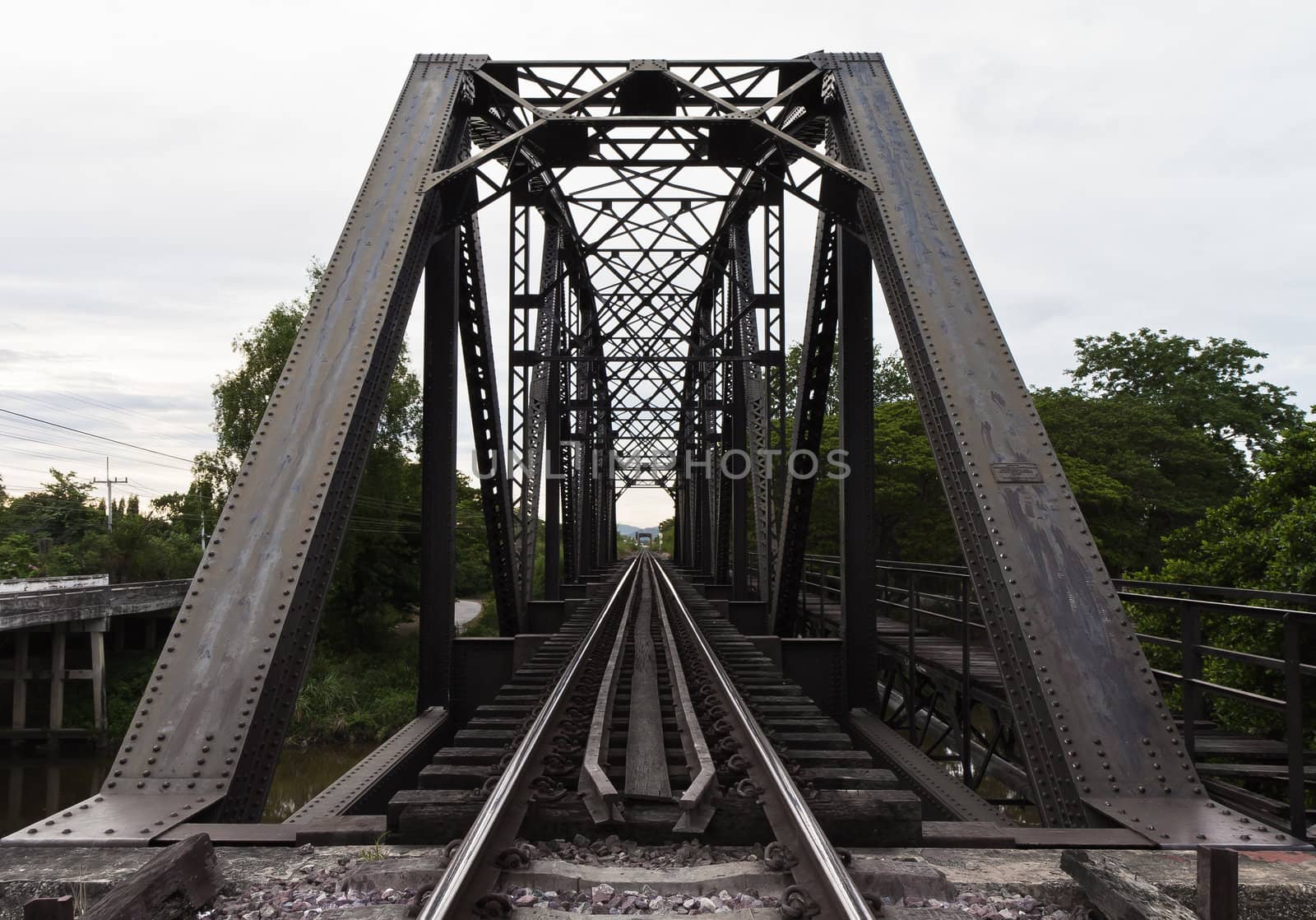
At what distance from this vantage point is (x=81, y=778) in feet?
72.4

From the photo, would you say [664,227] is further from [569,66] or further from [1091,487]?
[1091,487]

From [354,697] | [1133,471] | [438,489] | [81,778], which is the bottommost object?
[81,778]

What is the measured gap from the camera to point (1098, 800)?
3.65 meters

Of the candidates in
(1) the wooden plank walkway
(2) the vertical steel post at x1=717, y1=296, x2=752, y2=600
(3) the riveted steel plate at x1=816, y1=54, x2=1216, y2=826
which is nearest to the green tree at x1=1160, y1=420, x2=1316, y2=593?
(1) the wooden plank walkway

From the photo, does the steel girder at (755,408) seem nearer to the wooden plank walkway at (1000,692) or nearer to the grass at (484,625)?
the wooden plank walkway at (1000,692)

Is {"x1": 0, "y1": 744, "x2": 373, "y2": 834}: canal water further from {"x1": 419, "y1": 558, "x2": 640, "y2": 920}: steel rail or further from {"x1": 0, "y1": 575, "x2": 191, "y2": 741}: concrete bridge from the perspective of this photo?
{"x1": 419, "y1": 558, "x2": 640, "y2": 920}: steel rail

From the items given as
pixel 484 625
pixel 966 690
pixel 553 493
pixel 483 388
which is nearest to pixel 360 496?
pixel 484 625

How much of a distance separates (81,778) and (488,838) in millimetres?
25022

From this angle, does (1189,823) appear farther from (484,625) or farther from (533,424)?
(484,625)

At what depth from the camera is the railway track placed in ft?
8.96

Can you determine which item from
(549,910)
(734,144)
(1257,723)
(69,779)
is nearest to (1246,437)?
(1257,723)

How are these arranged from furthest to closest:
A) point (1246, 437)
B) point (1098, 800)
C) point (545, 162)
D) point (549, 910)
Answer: point (1246, 437) < point (545, 162) < point (1098, 800) < point (549, 910)

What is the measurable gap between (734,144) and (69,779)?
2357cm

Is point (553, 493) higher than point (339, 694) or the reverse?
higher
